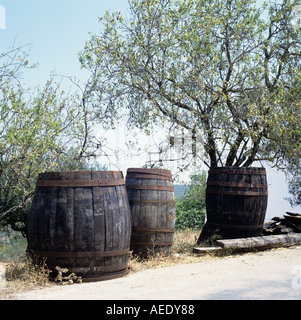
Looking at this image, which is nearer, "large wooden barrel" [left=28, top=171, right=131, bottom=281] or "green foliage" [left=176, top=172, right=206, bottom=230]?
"large wooden barrel" [left=28, top=171, right=131, bottom=281]

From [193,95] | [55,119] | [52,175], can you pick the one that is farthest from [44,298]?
[193,95]

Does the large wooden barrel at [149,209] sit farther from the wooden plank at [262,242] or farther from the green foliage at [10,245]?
the green foliage at [10,245]

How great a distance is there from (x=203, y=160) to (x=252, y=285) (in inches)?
194

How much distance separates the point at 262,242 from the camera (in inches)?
312

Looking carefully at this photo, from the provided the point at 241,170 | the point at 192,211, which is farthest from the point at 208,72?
the point at 192,211

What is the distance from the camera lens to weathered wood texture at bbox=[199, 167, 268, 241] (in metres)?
→ 8.30

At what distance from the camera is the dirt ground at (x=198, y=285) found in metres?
4.41

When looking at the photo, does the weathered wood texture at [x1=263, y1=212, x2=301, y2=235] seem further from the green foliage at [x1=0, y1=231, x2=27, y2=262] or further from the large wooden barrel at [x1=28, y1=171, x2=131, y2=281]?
the green foliage at [x1=0, y1=231, x2=27, y2=262]

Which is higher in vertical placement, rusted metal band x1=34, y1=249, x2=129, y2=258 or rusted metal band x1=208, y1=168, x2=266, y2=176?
rusted metal band x1=208, y1=168, x2=266, y2=176

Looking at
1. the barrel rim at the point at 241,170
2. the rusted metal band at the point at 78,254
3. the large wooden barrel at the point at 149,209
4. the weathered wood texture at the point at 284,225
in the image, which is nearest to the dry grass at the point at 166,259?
the large wooden barrel at the point at 149,209

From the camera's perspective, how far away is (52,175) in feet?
18.4

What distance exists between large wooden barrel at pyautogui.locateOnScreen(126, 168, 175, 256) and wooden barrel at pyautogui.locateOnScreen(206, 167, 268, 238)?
1.60 metres

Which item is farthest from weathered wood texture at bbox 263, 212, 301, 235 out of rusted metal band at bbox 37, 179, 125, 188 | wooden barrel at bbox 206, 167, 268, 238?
rusted metal band at bbox 37, 179, 125, 188
